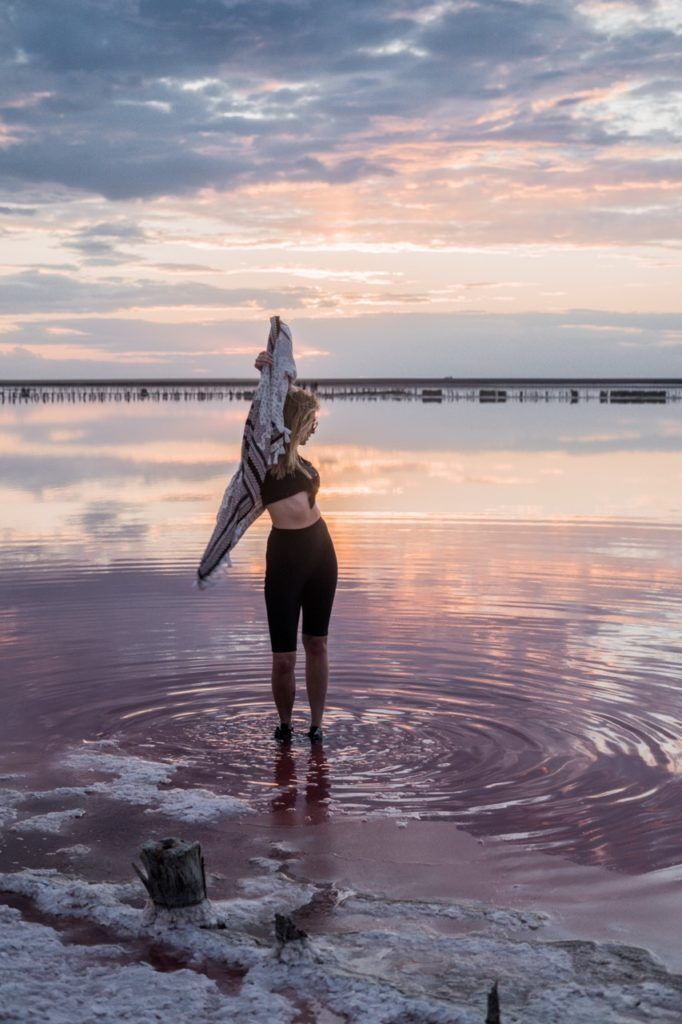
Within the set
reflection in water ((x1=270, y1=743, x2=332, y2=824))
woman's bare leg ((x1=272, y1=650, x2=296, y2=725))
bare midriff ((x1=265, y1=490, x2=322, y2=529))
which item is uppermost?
bare midriff ((x1=265, y1=490, x2=322, y2=529))

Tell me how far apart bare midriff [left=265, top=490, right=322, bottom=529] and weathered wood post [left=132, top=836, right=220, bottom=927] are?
9.81 feet

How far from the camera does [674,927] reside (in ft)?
17.2

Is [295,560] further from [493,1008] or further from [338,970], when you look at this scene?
[493,1008]

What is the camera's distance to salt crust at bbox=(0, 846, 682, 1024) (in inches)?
172

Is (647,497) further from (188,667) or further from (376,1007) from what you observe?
(376,1007)

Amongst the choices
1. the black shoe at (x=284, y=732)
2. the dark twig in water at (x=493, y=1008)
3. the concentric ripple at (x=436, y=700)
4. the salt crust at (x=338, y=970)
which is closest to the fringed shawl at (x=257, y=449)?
the black shoe at (x=284, y=732)

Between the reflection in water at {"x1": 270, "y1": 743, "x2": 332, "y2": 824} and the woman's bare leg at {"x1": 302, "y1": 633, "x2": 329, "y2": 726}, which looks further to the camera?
the woman's bare leg at {"x1": 302, "y1": 633, "x2": 329, "y2": 726}

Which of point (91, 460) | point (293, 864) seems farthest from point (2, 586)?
point (91, 460)

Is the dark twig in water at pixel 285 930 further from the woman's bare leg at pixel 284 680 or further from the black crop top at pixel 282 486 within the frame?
the black crop top at pixel 282 486

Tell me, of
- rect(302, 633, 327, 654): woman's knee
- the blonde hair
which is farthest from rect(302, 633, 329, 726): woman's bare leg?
the blonde hair

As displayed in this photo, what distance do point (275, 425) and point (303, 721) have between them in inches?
87.9

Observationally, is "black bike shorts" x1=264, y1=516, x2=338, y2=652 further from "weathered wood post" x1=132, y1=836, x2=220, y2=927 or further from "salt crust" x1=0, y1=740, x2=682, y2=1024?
"weathered wood post" x1=132, y1=836, x2=220, y2=927

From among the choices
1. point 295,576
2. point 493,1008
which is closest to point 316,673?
point 295,576

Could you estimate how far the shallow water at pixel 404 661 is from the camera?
7.03m
